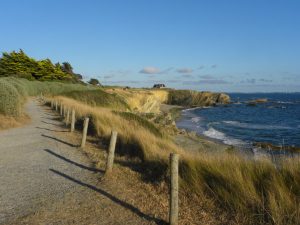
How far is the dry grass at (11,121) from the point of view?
19219mm

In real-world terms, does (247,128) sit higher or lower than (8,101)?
lower

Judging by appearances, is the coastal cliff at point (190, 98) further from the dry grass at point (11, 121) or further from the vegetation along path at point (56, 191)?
the vegetation along path at point (56, 191)

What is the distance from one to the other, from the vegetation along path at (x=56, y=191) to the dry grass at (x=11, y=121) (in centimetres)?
601

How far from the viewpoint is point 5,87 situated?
70.0 ft

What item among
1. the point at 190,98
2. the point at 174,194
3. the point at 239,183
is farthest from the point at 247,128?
the point at 190,98

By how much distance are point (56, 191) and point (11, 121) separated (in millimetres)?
13190

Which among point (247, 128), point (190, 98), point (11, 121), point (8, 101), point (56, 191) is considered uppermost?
point (8, 101)

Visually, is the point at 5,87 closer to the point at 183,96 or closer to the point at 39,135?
the point at 39,135

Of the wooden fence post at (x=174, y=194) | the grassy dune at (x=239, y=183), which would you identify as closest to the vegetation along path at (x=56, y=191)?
the wooden fence post at (x=174, y=194)

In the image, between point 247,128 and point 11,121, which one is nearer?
point 11,121

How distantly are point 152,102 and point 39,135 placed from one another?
1534 inches

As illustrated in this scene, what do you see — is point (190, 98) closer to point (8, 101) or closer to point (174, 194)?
point (8, 101)

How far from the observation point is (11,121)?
795 inches

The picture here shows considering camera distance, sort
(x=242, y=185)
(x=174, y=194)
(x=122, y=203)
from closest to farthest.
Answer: (x=174, y=194), (x=242, y=185), (x=122, y=203)
